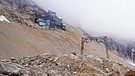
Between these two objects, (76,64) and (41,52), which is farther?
(41,52)

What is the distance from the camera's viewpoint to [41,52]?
54.0m

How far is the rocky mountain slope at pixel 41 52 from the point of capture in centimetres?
1542

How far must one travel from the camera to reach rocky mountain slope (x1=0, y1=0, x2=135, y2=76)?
15.4 meters

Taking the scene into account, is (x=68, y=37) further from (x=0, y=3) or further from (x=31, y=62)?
(x=31, y=62)

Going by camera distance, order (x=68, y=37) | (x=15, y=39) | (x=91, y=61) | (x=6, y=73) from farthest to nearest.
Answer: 1. (x=68, y=37)
2. (x=15, y=39)
3. (x=91, y=61)
4. (x=6, y=73)

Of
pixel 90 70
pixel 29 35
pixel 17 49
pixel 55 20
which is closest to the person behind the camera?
pixel 90 70

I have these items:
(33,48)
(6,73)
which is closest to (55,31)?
(33,48)

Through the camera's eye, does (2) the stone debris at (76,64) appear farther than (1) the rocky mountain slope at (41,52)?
Yes

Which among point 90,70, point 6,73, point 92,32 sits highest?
point 6,73

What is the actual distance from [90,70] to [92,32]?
94461 millimetres

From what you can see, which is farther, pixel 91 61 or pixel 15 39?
pixel 15 39

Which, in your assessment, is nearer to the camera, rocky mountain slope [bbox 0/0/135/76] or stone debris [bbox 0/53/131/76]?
rocky mountain slope [bbox 0/0/135/76]

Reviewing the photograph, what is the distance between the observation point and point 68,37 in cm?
7612

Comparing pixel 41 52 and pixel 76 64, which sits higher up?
pixel 76 64
